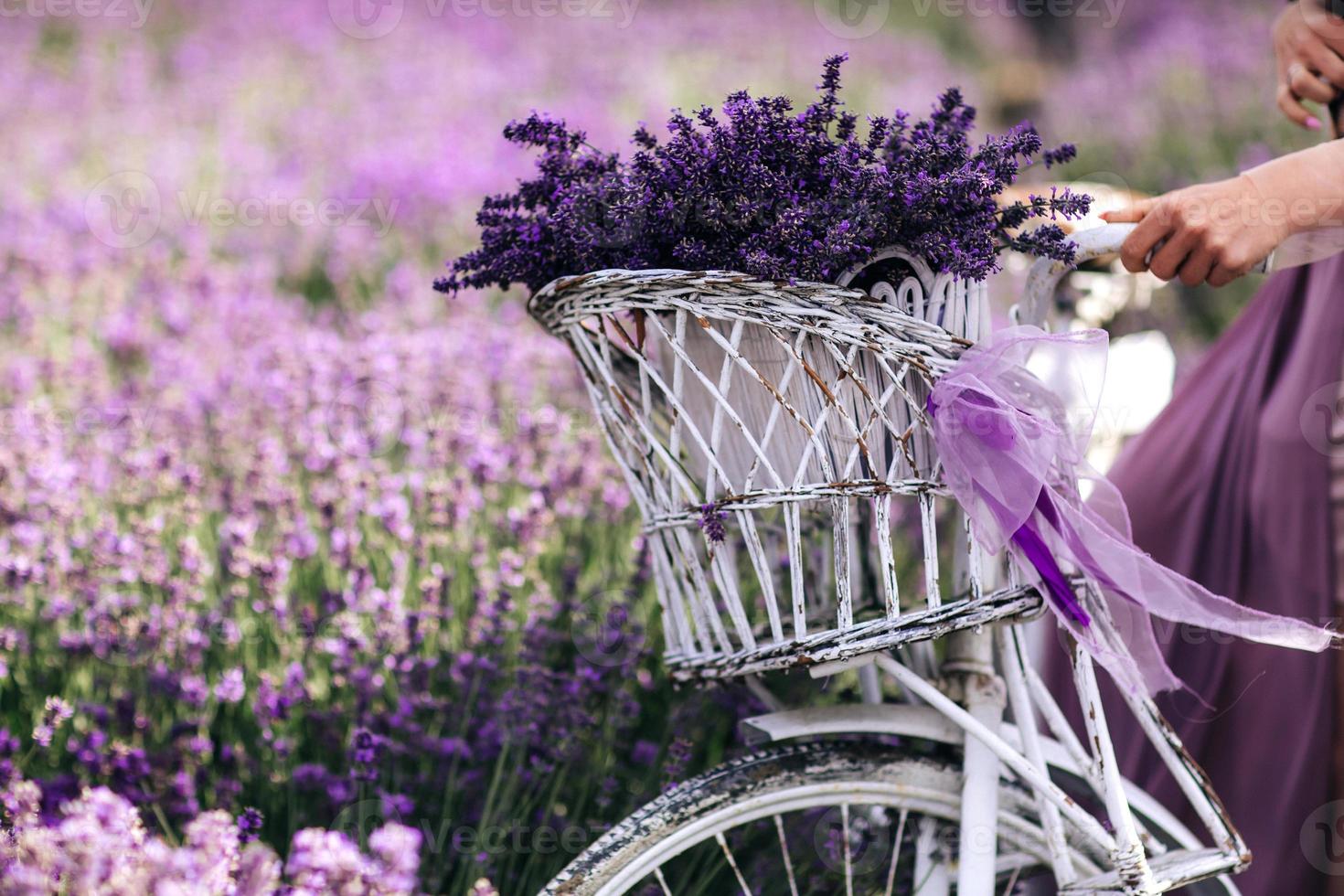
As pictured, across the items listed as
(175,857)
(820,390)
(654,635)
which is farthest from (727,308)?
(654,635)

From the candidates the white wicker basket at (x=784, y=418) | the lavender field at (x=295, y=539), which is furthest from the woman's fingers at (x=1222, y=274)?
the lavender field at (x=295, y=539)

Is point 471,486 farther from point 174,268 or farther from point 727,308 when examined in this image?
point 174,268

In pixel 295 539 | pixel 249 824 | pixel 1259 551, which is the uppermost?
pixel 295 539

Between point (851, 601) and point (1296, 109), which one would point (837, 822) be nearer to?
point (851, 601)

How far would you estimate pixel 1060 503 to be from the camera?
1201mm

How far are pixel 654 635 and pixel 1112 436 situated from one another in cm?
111

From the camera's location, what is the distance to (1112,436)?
8.05 ft

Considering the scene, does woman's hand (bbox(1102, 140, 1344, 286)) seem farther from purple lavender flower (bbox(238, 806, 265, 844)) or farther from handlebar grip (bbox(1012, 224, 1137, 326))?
purple lavender flower (bbox(238, 806, 265, 844))

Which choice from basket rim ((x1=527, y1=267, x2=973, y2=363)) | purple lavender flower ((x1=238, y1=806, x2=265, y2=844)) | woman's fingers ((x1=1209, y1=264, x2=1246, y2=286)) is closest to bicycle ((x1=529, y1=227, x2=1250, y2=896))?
basket rim ((x1=527, y1=267, x2=973, y2=363))

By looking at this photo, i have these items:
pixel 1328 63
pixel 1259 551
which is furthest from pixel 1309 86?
pixel 1259 551

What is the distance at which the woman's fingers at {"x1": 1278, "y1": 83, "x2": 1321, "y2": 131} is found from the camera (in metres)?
1.78

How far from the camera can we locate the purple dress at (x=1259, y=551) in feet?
5.58

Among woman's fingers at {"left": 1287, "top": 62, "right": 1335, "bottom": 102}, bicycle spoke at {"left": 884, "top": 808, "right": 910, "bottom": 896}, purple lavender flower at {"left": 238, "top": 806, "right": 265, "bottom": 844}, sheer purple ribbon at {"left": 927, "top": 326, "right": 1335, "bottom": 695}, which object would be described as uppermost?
woman's fingers at {"left": 1287, "top": 62, "right": 1335, "bottom": 102}

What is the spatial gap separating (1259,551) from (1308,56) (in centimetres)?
77
